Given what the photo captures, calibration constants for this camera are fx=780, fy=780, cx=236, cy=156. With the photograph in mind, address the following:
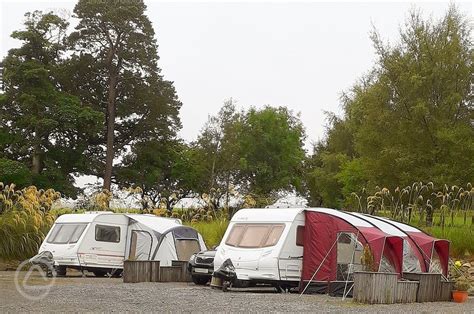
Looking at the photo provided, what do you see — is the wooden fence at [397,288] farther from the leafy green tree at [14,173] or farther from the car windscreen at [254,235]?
the leafy green tree at [14,173]

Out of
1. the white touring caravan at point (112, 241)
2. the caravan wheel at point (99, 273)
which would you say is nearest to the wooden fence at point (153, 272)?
the white touring caravan at point (112, 241)

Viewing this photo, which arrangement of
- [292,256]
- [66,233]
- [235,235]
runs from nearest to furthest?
[292,256], [235,235], [66,233]

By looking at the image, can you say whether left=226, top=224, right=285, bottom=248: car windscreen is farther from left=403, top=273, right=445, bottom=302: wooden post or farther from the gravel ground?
left=403, top=273, right=445, bottom=302: wooden post

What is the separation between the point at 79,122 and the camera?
140 ft

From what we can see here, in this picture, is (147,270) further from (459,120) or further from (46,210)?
(459,120)

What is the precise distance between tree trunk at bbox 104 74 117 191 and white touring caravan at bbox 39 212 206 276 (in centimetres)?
2002

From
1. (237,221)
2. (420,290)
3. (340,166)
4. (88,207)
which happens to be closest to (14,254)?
(88,207)

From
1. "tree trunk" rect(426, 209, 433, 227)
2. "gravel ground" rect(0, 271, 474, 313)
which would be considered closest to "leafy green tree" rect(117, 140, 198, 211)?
"tree trunk" rect(426, 209, 433, 227)

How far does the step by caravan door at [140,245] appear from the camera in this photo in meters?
24.5

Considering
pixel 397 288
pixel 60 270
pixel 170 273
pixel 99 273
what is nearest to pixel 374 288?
pixel 397 288

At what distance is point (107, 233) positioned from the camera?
24.7 m

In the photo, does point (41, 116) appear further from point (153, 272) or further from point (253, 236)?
point (253, 236)

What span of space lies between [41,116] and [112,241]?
1913 cm

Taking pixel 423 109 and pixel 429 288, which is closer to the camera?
pixel 429 288
